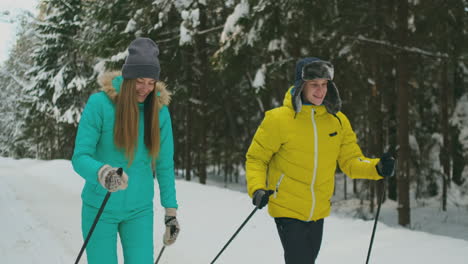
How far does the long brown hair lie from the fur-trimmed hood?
0.04 meters

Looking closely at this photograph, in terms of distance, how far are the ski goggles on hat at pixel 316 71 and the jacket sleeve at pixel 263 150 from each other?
0.38 m

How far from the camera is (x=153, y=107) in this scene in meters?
2.99

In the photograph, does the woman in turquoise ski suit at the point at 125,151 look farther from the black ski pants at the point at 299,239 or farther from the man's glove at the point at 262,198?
the black ski pants at the point at 299,239

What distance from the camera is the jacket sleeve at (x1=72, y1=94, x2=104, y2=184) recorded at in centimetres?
268

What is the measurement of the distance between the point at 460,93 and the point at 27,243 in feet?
40.0

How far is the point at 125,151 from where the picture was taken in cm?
287

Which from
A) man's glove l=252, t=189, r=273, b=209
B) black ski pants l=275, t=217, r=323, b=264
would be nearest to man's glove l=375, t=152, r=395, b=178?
black ski pants l=275, t=217, r=323, b=264

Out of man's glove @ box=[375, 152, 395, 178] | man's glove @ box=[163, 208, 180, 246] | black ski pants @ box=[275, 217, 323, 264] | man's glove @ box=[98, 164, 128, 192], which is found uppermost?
man's glove @ box=[98, 164, 128, 192]

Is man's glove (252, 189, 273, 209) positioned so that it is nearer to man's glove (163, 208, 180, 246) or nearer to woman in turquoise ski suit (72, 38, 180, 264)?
man's glove (163, 208, 180, 246)

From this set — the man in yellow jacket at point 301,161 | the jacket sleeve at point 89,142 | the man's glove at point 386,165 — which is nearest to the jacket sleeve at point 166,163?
the jacket sleeve at point 89,142

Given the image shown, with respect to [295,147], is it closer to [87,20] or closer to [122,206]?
[122,206]

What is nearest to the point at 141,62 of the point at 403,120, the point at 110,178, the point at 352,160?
the point at 110,178

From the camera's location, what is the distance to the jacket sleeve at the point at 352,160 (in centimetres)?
357

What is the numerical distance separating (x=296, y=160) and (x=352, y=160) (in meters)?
0.55
